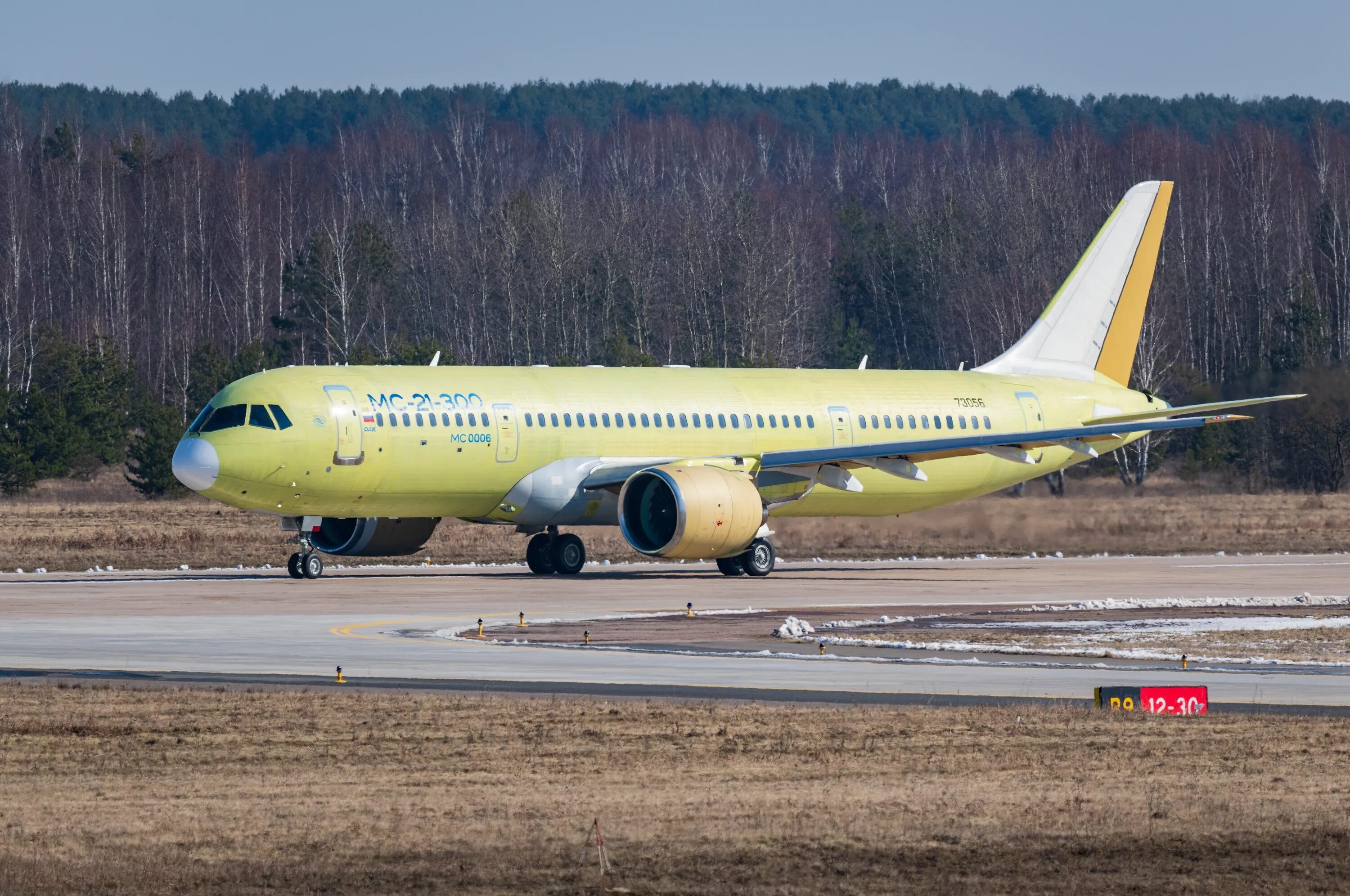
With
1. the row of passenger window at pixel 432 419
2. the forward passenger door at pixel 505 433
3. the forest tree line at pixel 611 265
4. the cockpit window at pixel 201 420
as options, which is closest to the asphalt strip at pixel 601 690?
the cockpit window at pixel 201 420

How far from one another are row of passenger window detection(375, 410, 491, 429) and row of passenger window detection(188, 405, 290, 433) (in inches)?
76.8

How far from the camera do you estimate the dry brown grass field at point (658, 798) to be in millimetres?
11953

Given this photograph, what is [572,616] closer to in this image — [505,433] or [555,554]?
[505,433]

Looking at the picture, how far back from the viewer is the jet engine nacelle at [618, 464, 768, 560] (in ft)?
131

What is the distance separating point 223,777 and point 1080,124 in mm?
135886

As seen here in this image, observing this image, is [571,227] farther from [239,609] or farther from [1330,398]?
[239,609]

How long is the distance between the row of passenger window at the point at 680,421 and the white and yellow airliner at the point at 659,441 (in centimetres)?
5

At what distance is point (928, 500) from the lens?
160ft

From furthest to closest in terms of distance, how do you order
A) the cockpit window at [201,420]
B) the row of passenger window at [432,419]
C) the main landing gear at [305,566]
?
the main landing gear at [305,566], the row of passenger window at [432,419], the cockpit window at [201,420]

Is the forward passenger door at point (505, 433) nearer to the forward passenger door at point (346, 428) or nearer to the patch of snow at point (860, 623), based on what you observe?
the forward passenger door at point (346, 428)

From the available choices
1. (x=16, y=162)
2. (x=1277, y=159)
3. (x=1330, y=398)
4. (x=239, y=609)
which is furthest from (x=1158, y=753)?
(x=16, y=162)

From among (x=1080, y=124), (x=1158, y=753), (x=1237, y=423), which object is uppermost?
(x=1080, y=124)

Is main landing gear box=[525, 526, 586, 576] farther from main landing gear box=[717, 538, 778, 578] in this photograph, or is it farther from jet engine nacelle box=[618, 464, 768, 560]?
main landing gear box=[717, 538, 778, 578]

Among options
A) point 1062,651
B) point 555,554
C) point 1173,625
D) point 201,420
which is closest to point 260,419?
point 201,420
